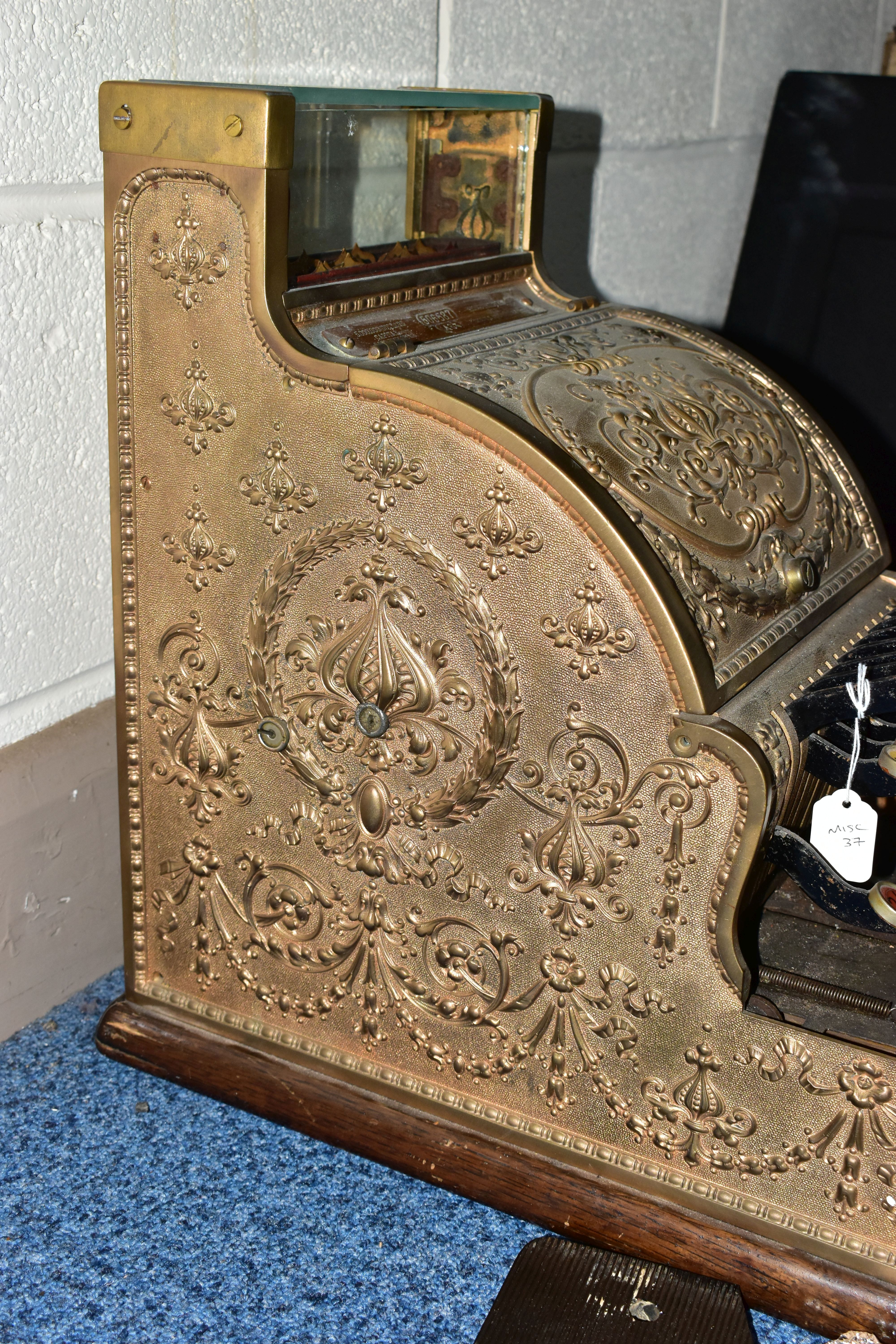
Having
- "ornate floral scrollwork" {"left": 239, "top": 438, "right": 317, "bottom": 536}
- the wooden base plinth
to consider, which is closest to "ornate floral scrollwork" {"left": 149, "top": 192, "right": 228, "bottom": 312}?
"ornate floral scrollwork" {"left": 239, "top": 438, "right": 317, "bottom": 536}

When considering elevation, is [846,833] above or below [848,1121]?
above

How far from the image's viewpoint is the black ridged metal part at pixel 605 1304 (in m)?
0.92

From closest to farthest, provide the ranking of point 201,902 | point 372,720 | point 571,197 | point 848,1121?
point 848,1121 < point 372,720 < point 201,902 < point 571,197

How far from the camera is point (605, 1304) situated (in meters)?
0.95

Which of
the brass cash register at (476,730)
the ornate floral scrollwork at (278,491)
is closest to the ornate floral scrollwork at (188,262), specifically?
the brass cash register at (476,730)

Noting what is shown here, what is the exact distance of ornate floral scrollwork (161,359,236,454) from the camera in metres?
1.04

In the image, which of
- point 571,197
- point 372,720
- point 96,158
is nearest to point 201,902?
point 372,720

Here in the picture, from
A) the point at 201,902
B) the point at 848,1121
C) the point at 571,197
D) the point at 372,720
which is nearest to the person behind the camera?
the point at 848,1121

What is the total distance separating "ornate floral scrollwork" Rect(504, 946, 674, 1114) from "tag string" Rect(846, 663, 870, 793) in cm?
22

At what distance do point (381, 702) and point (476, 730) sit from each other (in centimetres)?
8

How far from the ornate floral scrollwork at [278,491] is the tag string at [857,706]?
1.43ft

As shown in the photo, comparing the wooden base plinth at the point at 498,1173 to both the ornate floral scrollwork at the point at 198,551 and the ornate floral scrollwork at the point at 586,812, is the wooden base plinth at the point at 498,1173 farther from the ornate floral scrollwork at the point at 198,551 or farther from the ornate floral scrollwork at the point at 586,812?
the ornate floral scrollwork at the point at 198,551

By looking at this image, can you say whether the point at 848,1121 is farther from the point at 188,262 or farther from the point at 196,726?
the point at 188,262

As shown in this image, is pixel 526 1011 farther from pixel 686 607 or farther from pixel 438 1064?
pixel 686 607
